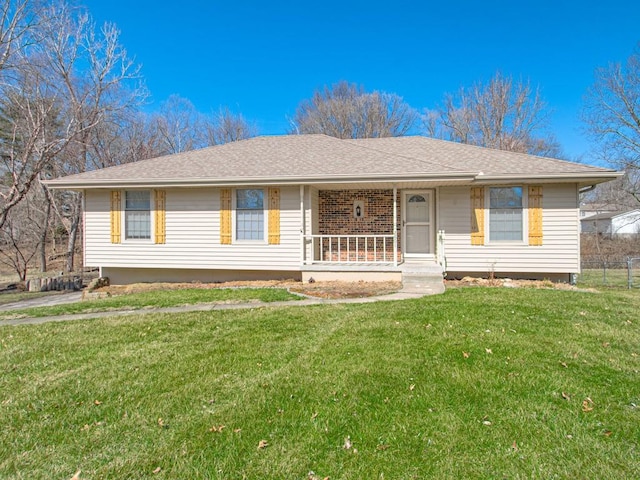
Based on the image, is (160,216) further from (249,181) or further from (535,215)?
(535,215)

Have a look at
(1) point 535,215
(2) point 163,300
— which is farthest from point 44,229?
(1) point 535,215

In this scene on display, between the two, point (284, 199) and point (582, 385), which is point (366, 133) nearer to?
point (284, 199)

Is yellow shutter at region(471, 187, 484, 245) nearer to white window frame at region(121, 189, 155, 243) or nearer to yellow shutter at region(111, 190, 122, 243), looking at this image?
white window frame at region(121, 189, 155, 243)

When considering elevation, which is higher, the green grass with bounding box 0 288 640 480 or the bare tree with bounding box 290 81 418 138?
the bare tree with bounding box 290 81 418 138

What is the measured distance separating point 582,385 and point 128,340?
546 centimetres

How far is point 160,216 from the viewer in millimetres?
10430

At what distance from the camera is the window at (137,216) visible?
34.7 feet

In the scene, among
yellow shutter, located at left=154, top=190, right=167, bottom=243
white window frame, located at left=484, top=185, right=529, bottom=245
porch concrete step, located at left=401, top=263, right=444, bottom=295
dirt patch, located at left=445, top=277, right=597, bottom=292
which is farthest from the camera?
yellow shutter, located at left=154, top=190, right=167, bottom=243

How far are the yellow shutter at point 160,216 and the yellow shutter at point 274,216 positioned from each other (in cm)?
320

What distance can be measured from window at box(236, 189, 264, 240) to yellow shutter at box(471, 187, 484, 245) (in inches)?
229

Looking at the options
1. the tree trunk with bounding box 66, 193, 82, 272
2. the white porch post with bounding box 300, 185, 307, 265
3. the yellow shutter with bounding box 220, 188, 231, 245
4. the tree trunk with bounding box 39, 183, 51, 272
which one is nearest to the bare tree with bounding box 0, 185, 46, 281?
the tree trunk with bounding box 39, 183, 51, 272

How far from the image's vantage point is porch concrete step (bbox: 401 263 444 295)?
26.7 ft

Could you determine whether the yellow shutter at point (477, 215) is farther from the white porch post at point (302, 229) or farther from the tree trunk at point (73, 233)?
the tree trunk at point (73, 233)

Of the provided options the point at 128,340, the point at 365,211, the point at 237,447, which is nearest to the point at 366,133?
the point at 365,211
